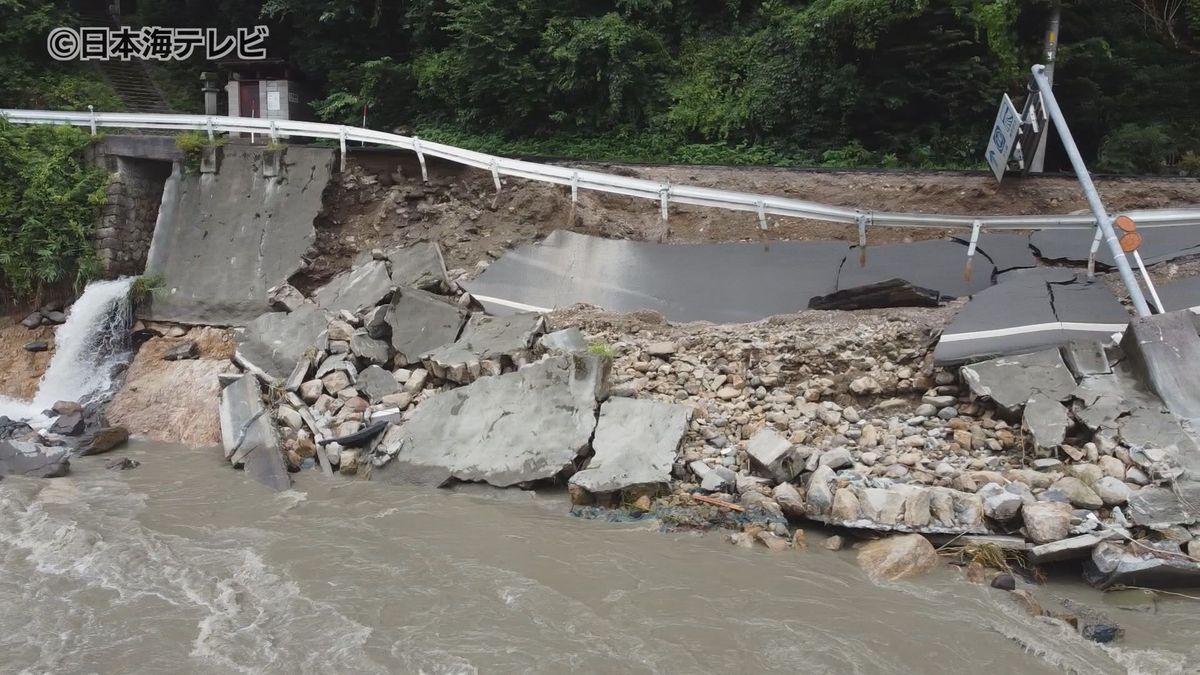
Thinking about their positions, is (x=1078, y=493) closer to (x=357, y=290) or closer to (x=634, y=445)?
(x=634, y=445)

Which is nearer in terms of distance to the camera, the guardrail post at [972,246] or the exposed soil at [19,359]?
the guardrail post at [972,246]

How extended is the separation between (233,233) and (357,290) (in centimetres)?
345

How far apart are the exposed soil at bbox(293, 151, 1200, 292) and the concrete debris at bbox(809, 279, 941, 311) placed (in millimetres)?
1442

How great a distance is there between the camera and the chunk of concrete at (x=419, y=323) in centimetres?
1051

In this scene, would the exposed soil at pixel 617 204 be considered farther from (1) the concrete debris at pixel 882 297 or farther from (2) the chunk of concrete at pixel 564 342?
(2) the chunk of concrete at pixel 564 342

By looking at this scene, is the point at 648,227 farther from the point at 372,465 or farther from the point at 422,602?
the point at 422,602

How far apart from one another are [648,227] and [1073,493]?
23.3ft

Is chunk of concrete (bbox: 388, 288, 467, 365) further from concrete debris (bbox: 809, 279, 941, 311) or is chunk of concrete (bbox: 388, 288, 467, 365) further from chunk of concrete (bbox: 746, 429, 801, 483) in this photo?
concrete debris (bbox: 809, 279, 941, 311)

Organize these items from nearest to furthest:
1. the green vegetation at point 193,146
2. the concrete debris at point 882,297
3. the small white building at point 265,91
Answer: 1. the concrete debris at point 882,297
2. the green vegetation at point 193,146
3. the small white building at point 265,91

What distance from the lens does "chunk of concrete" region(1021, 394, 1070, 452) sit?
746 centimetres

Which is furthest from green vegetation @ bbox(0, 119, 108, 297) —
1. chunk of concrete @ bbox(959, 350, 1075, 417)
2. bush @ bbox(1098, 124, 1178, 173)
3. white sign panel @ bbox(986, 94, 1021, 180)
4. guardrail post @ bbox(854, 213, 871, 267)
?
bush @ bbox(1098, 124, 1178, 173)

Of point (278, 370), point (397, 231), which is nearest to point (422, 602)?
point (278, 370)

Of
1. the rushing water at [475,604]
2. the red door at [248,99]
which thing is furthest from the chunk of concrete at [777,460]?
the red door at [248,99]

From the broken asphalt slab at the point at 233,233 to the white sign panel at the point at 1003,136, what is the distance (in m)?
10.8
